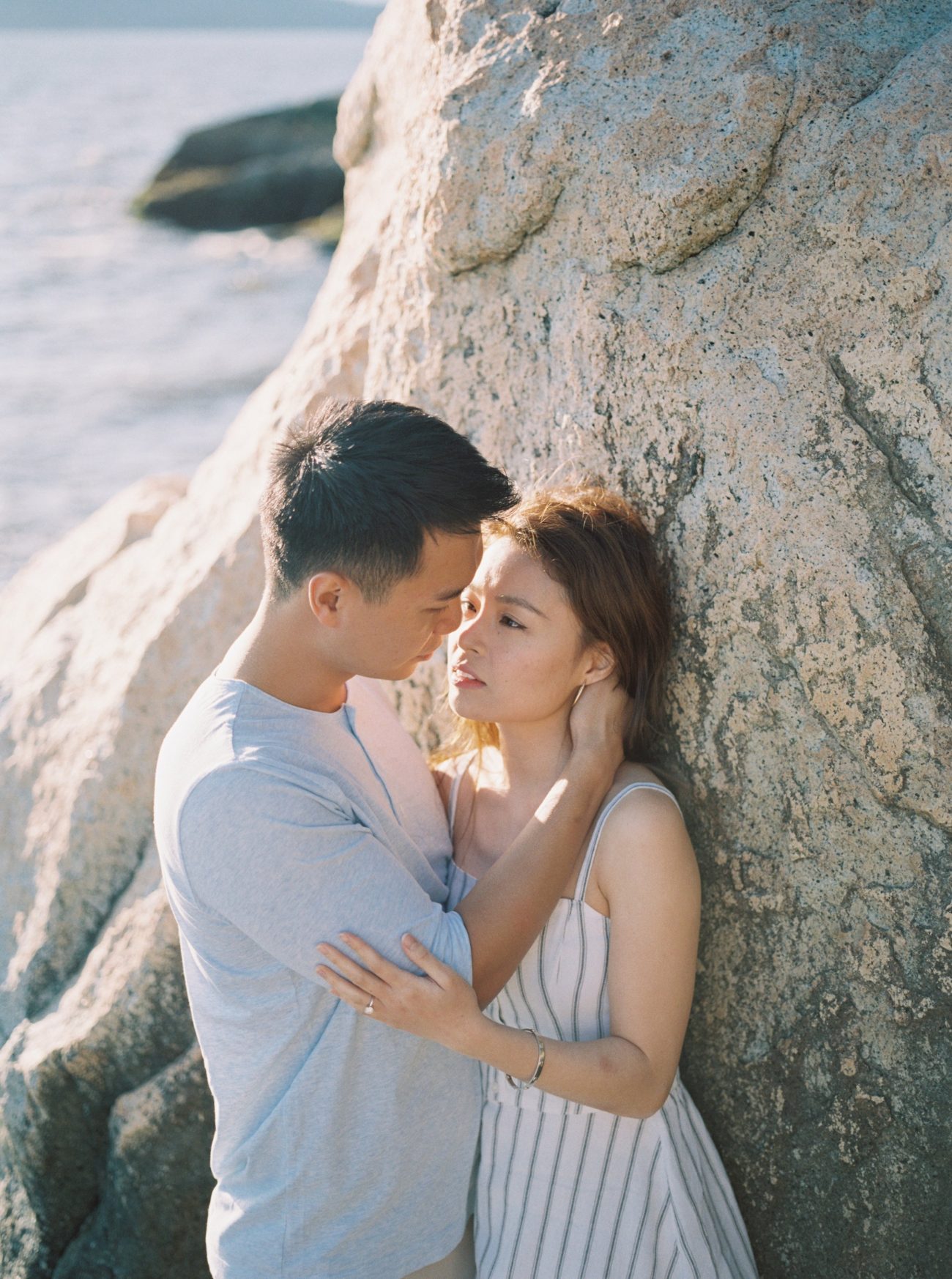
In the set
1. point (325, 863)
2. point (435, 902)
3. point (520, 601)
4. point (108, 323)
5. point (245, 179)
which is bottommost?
point (108, 323)

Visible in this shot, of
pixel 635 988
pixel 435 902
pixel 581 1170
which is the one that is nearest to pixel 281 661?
pixel 435 902

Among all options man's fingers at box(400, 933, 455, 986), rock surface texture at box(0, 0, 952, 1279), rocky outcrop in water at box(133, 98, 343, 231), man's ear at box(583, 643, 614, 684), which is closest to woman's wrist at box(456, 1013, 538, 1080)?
man's fingers at box(400, 933, 455, 986)

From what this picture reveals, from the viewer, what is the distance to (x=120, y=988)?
134 inches

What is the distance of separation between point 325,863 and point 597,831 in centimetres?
62

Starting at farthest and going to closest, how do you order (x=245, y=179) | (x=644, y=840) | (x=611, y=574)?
1. (x=245, y=179)
2. (x=611, y=574)
3. (x=644, y=840)

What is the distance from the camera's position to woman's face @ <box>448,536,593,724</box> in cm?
258

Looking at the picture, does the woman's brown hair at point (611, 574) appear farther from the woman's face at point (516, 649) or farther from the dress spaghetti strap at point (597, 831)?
the dress spaghetti strap at point (597, 831)

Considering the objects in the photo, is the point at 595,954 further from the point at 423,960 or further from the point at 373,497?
the point at 373,497

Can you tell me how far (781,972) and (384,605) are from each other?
117cm

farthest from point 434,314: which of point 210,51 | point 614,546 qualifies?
point 210,51

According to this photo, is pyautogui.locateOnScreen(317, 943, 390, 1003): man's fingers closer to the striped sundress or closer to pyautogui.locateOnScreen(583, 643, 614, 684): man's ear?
the striped sundress

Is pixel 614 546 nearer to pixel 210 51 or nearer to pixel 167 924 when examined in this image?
pixel 167 924

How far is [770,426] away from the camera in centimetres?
240

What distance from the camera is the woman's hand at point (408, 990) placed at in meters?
2.11
